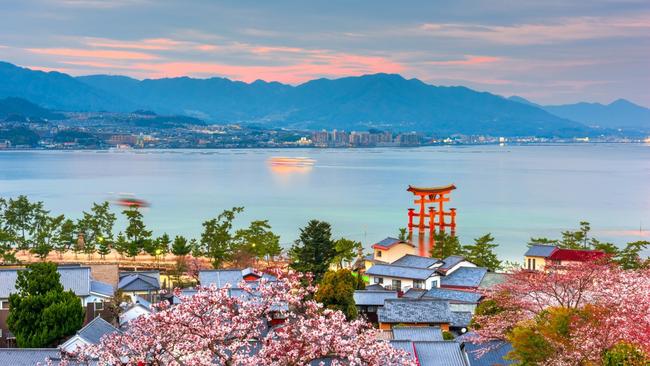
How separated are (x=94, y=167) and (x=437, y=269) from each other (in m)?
69.5

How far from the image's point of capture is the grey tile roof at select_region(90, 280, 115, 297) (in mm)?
12801

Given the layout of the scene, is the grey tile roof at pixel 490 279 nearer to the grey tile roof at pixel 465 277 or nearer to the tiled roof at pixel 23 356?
the grey tile roof at pixel 465 277

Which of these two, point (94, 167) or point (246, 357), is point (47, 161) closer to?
point (94, 167)

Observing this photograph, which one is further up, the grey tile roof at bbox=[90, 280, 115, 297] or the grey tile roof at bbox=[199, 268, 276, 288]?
the grey tile roof at bbox=[90, 280, 115, 297]

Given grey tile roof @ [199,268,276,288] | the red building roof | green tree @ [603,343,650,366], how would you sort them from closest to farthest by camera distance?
green tree @ [603,343,650,366], grey tile roof @ [199,268,276,288], the red building roof

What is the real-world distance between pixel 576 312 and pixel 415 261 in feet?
33.6

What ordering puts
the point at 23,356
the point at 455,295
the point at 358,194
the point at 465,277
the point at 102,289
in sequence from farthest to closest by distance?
1. the point at 358,194
2. the point at 465,277
3. the point at 455,295
4. the point at 102,289
5. the point at 23,356

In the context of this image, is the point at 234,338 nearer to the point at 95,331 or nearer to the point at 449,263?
the point at 95,331

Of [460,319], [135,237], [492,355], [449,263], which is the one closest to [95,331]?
[492,355]

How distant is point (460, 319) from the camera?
13.2 m

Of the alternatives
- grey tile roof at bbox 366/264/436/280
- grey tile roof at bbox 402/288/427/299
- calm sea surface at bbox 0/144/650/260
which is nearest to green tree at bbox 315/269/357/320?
grey tile roof at bbox 402/288/427/299

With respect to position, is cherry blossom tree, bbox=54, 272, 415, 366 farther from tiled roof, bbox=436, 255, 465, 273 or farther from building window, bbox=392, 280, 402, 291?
tiled roof, bbox=436, 255, 465, 273

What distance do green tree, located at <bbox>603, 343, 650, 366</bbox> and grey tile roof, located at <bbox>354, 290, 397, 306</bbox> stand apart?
27.9 feet

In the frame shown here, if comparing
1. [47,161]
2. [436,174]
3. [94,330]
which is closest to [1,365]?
[94,330]
